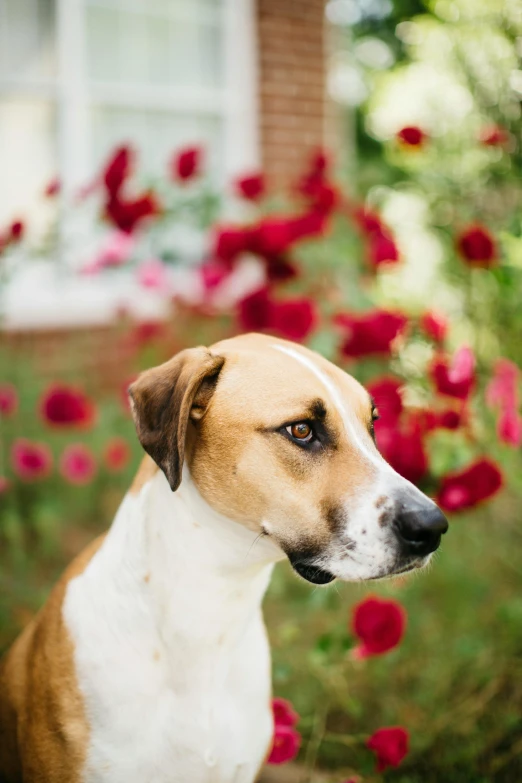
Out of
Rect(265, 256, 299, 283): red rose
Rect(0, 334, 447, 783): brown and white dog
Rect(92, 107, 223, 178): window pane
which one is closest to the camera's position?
Rect(0, 334, 447, 783): brown and white dog

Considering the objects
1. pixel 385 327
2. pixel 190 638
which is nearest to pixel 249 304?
pixel 385 327

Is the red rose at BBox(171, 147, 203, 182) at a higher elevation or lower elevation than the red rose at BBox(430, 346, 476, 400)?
higher

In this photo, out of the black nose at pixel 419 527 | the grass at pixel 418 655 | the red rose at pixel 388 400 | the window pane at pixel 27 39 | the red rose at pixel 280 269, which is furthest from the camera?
the window pane at pixel 27 39

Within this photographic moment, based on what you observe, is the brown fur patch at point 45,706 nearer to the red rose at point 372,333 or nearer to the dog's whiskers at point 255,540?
the dog's whiskers at point 255,540

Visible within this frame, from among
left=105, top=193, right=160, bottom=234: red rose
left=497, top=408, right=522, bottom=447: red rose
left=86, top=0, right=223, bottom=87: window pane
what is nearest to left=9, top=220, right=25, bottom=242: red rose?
left=105, top=193, right=160, bottom=234: red rose

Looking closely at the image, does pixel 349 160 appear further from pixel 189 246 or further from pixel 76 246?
pixel 76 246

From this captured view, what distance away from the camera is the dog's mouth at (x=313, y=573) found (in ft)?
5.80

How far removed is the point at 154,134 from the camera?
231 inches

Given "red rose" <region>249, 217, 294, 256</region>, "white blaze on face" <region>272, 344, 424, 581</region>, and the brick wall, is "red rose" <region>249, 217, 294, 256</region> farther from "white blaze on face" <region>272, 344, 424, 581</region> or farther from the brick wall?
the brick wall

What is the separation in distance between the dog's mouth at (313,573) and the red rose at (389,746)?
767 mm

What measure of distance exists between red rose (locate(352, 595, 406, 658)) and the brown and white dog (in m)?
0.52

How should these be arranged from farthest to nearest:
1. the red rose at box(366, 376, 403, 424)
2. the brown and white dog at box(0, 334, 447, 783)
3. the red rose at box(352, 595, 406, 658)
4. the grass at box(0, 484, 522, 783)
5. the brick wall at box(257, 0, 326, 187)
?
the brick wall at box(257, 0, 326, 187) → the grass at box(0, 484, 522, 783) → the red rose at box(366, 376, 403, 424) → the red rose at box(352, 595, 406, 658) → the brown and white dog at box(0, 334, 447, 783)

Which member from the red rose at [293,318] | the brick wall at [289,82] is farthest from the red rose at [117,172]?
the brick wall at [289,82]

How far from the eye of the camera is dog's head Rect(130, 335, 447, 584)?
1.68 metres
